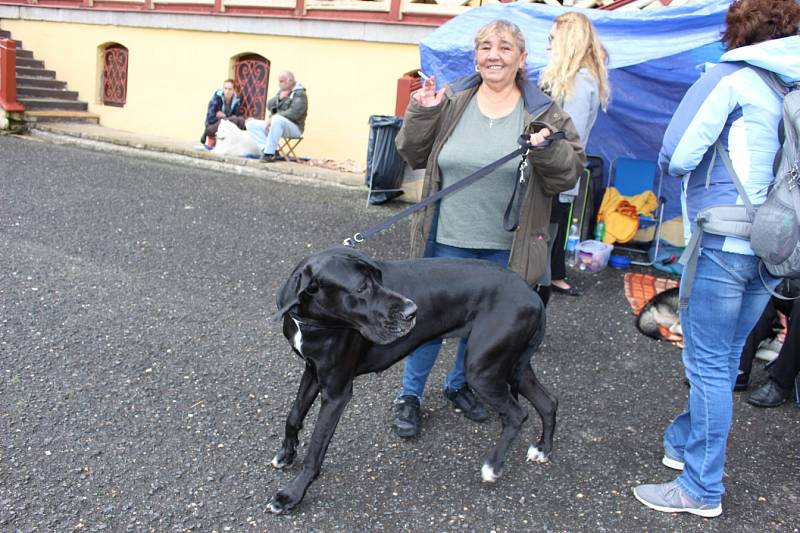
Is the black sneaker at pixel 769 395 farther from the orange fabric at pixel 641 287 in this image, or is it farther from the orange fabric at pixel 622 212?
the orange fabric at pixel 622 212

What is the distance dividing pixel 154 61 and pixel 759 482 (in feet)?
43.9

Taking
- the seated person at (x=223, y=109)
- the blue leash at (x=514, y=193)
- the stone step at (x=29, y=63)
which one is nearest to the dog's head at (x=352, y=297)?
the blue leash at (x=514, y=193)

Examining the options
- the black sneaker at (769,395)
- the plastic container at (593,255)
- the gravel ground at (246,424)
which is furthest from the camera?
the plastic container at (593,255)

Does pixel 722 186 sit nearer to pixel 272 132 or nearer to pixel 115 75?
pixel 272 132

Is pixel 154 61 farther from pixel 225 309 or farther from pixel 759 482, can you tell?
pixel 759 482

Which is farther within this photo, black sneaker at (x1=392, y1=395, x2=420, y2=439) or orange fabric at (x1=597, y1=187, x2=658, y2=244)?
orange fabric at (x1=597, y1=187, x2=658, y2=244)

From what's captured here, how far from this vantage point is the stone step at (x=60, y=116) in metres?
13.5

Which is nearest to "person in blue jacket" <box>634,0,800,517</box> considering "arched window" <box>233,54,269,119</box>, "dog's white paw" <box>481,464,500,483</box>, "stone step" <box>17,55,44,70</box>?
"dog's white paw" <box>481,464,500,483</box>

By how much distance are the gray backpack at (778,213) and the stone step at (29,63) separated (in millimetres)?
16063

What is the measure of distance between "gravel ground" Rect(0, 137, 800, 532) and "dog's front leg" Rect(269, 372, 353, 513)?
7cm

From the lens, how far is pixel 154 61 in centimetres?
1407

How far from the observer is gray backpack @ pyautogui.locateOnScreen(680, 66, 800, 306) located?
2.68 m

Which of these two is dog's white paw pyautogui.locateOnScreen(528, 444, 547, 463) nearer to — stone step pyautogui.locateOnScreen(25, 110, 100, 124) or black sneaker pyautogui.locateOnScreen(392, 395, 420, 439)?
black sneaker pyautogui.locateOnScreen(392, 395, 420, 439)

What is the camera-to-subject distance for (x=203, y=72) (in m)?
13.4
